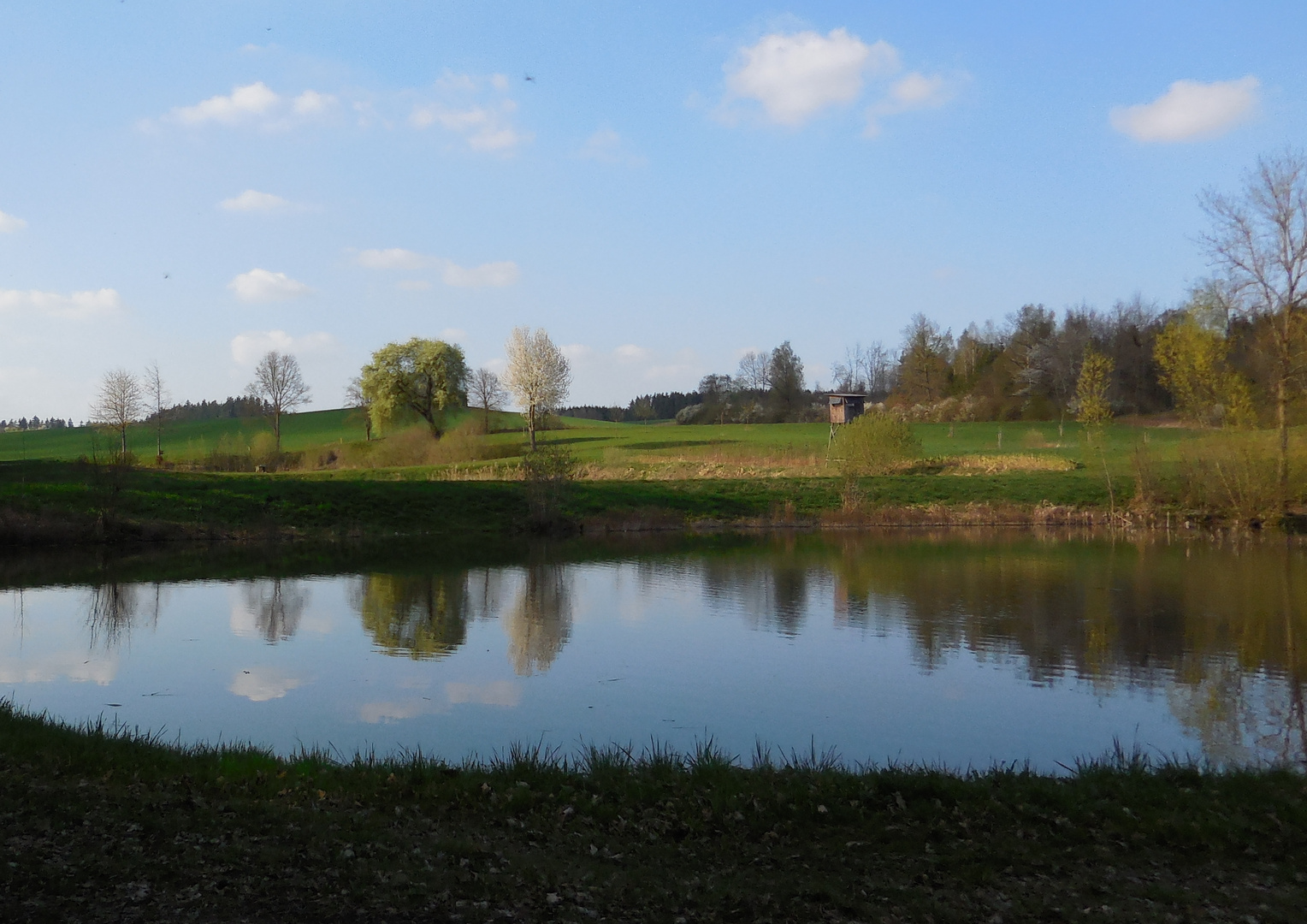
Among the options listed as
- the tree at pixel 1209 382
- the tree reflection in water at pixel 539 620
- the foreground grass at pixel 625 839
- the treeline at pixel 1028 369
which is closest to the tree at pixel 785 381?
the treeline at pixel 1028 369

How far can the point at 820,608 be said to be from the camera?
67.7ft

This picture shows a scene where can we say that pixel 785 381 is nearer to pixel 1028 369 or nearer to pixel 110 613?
pixel 1028 369

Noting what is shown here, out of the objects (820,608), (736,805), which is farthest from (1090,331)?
(736,805)

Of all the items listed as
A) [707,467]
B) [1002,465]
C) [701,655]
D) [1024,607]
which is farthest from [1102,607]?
[1002,465]

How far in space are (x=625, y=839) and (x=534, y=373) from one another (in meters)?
65.0

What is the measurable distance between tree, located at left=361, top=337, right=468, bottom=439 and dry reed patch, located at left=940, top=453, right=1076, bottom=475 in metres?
37.6

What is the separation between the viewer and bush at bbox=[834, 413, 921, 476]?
48219mm

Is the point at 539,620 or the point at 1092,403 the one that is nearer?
the point at 539,620

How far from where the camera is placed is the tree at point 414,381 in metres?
72.5

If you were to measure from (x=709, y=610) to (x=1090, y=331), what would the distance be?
268 feet

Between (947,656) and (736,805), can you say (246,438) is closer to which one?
(947,656)

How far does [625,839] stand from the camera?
7.31 meters

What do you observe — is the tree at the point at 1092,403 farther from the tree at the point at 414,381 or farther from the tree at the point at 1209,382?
the tree at the point at 414,381

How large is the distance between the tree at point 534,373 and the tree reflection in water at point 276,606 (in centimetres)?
4606
